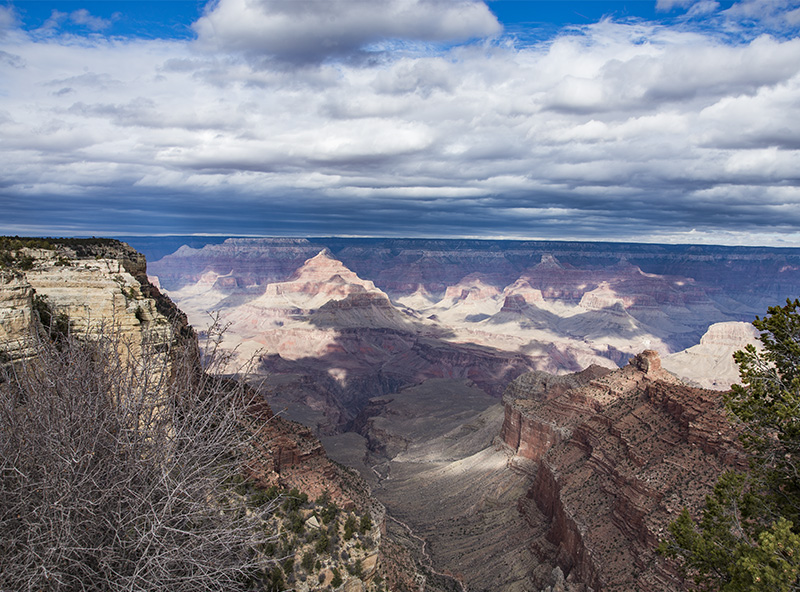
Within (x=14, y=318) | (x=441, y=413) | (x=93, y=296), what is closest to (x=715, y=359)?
(x=441, y=413)

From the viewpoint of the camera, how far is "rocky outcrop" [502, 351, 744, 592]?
90.6 ft

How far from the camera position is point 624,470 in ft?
108

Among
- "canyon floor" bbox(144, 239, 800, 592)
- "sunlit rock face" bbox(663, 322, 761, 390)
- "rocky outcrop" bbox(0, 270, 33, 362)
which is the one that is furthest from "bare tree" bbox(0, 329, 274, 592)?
"sunlit rock face" bbox(663, 322, 761, 390)

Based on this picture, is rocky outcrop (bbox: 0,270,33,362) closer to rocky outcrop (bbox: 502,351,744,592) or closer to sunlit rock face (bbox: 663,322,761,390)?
rocky outcrop (bbox: 502,351,744,592)

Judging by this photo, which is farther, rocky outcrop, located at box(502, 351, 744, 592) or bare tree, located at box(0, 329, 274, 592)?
rocky outcrop, located at box(502, 351, 744, 592)

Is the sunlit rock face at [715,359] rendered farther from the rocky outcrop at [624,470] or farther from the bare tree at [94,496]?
the bare tree at [94,496]

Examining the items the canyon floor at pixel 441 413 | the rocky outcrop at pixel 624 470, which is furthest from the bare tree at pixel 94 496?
the rocky outcrop at pixel 624 470

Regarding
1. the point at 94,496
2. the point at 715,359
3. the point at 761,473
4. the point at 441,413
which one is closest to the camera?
the point at 94,496

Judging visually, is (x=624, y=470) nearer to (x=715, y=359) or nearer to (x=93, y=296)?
(x=93, y=296)

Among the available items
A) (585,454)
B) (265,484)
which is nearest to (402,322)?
(585,454)

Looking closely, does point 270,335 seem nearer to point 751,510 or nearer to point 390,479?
point 390,479

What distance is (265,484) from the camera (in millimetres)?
23891

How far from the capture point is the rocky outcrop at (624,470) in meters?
27.6

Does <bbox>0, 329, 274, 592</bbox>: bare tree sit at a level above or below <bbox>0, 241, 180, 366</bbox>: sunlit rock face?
below
